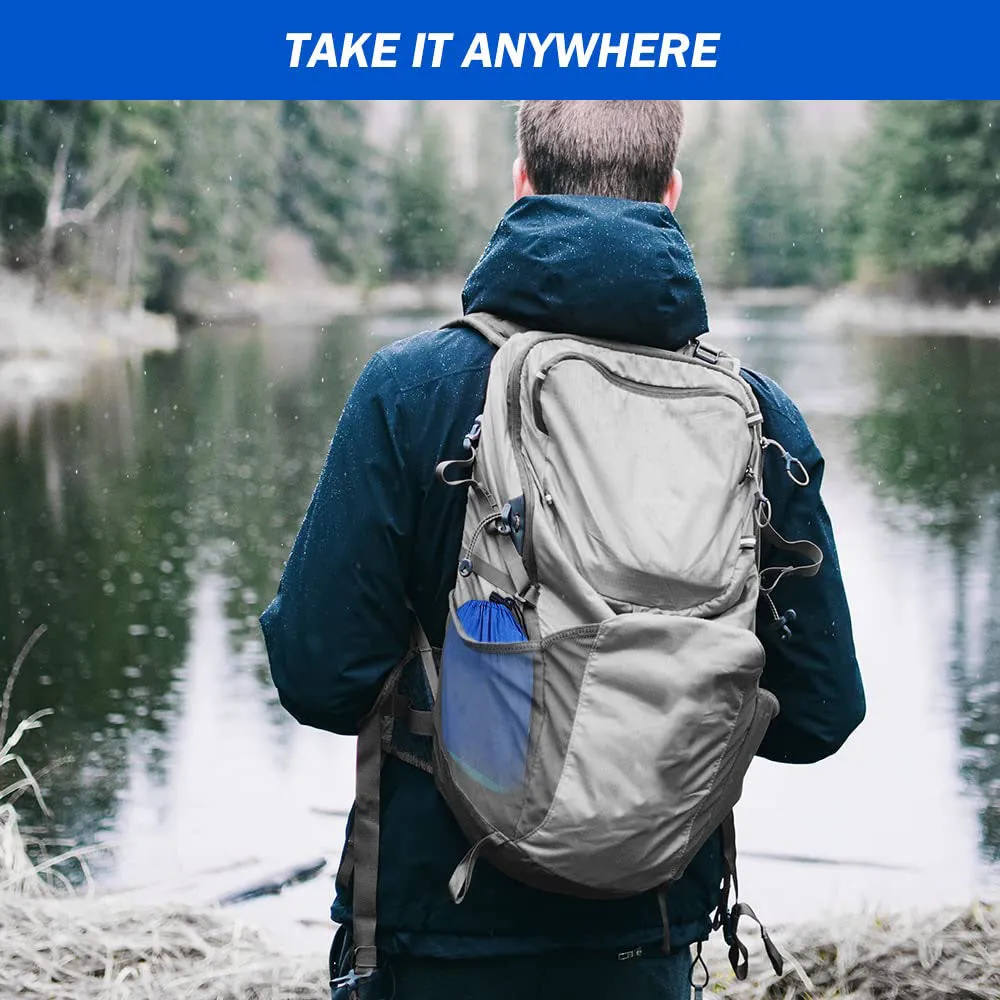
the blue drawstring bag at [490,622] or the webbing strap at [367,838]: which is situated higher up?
the blue drawstring bag at [490,622]

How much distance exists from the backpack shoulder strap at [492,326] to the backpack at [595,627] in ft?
0.14

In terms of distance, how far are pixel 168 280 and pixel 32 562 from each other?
8.61 meters

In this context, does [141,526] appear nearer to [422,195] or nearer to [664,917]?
[664,917]

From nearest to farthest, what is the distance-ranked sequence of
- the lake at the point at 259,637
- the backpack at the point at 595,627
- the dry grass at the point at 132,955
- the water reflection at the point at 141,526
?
the backpack at the point at 595,627 → the dry grass at the point at 132,955 → the lake at the point at 259,637 → the water reflection at the point at 141,526

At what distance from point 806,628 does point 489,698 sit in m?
0.37

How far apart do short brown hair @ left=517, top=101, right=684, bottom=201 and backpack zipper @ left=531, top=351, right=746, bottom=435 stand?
182 mm

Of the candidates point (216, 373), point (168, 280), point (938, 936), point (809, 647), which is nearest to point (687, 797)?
point (809, 647)

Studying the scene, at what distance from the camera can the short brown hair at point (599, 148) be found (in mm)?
1422

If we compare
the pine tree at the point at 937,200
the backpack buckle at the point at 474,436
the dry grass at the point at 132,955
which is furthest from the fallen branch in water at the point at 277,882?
the pine tree at the point at 937,200

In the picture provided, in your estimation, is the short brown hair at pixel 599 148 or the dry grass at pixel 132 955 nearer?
the short brown hair at pixel 599 148

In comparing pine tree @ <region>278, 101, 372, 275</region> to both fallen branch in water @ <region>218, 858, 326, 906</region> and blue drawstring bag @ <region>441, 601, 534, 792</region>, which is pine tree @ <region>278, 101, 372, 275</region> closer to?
fallen branch in water @ <region>218, 858, 326, 906</region>

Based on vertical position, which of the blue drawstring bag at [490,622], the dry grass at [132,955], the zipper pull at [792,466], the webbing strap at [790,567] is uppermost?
the zipper pull at [792,466]

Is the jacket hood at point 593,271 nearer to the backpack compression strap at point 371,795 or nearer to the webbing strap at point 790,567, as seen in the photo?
the webbing strap at point 790,567
